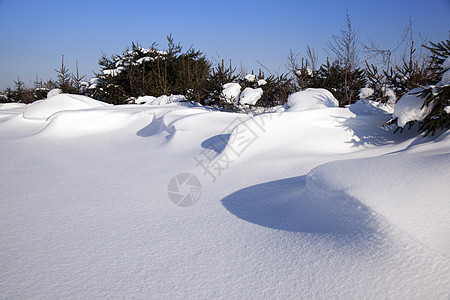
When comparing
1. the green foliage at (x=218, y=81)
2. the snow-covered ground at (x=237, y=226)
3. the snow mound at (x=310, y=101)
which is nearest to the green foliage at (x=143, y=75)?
the green foliage at (x=218, y=81)

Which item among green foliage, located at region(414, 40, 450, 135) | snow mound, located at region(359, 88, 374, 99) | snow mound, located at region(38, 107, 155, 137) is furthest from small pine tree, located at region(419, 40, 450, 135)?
snow mound, located at region(38, 107, 155, 137)

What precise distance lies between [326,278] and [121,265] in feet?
4.00

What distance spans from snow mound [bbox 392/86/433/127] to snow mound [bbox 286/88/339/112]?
67.0 inches

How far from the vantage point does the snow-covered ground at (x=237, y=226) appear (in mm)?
1510

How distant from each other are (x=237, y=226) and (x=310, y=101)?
4.20 meters

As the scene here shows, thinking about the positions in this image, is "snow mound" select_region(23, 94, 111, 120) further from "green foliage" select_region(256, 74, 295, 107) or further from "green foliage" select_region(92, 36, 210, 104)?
"green foliage" select_region(256, 74, 295, 107)

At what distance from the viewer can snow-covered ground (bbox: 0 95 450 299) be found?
1510 mm

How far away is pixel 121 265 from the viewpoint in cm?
176

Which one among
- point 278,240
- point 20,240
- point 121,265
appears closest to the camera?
point 121,265

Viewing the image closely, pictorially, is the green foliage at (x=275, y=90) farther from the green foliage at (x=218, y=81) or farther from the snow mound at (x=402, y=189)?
the snow mound at (x=402, y=189)

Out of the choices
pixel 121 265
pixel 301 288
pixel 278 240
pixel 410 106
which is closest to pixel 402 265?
pixel 301 288

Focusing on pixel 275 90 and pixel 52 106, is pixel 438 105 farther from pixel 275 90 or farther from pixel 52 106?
pixel 52 106

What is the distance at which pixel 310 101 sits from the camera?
5699mm

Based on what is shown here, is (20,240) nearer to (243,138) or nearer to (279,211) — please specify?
(279,211)
